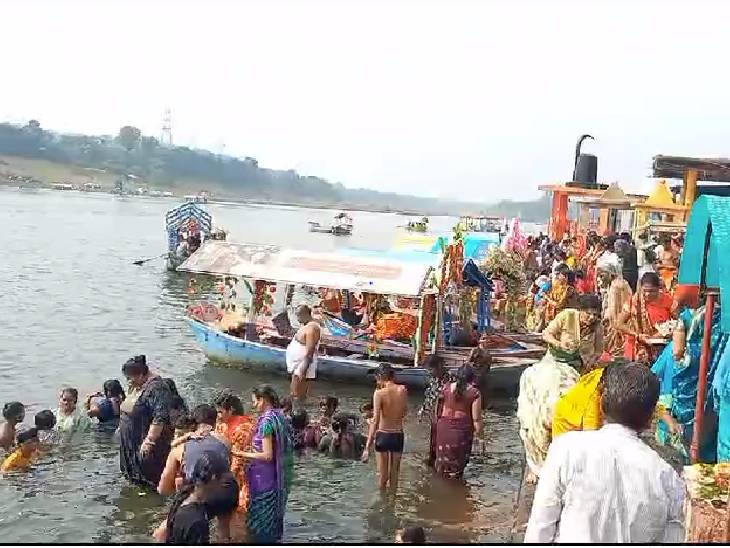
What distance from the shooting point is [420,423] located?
479 inches

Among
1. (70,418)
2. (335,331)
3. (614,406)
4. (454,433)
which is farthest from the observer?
(335,331)

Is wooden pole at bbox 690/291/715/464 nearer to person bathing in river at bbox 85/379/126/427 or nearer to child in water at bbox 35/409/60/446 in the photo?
person bathing in river at bbox 85/379/126/427

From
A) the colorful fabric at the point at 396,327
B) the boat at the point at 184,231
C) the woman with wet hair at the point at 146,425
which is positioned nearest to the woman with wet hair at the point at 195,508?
the woman with wet hair at the point at 146,425

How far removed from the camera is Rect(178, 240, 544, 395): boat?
43.5 ft

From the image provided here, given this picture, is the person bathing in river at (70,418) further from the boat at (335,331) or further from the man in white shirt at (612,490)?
the man in white shirt at (612,490)

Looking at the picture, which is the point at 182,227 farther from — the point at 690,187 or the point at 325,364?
the point at 690,187

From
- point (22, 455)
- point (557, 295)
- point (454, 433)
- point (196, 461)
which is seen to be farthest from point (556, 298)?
point (196, 461)

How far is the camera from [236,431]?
695 centimetres

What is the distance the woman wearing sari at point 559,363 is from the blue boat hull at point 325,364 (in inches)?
261

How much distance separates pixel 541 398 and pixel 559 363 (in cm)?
31

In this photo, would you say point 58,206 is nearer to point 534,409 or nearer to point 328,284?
point 328,284

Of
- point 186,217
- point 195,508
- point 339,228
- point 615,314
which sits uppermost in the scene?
point 186,217

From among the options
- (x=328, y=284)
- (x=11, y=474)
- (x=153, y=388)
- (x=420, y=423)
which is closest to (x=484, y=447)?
(x=420, y=423)

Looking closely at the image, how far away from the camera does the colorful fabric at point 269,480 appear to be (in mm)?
6641
